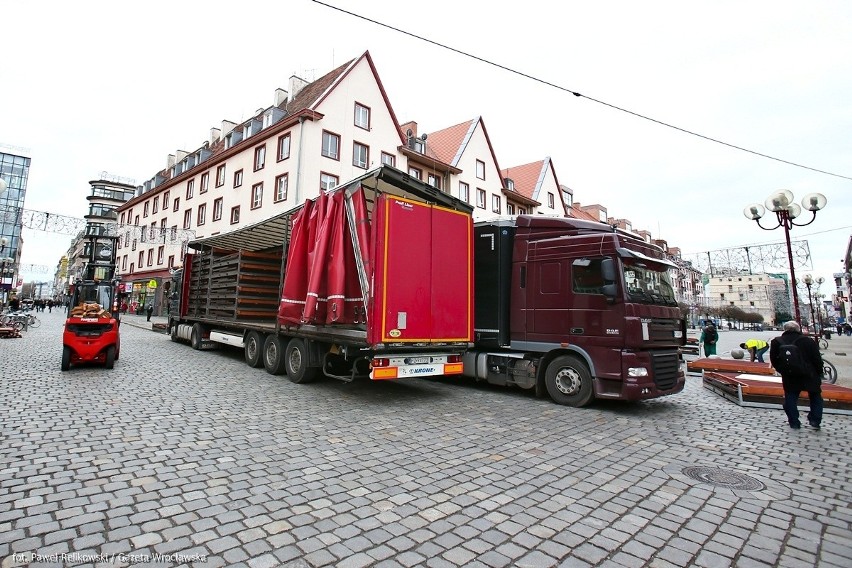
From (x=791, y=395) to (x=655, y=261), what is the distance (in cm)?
281

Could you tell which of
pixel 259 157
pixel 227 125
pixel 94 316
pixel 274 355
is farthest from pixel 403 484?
pixel 227 125

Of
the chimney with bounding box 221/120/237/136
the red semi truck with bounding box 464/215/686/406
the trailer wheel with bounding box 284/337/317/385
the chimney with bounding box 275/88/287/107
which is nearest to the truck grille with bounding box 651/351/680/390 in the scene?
the red semi truck with bounding box 464/215/686/406

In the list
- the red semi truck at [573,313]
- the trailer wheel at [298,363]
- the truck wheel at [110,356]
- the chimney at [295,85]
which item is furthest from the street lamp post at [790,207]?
the chimney at [295,85]

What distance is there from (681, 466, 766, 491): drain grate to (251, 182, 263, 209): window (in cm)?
2838

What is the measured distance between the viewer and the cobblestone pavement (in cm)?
287

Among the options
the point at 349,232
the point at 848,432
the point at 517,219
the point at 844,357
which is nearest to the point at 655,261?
the point at 517,219

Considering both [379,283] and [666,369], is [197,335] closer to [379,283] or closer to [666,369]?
[379,283]

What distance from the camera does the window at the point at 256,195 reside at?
28.6 m

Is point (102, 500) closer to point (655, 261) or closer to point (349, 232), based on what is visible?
point (349, 232)

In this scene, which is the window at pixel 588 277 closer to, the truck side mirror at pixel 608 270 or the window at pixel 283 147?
the truck side mirror at pixel 608 270

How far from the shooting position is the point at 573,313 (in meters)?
7.79

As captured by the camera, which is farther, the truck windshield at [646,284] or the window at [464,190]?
the window at [464,190]

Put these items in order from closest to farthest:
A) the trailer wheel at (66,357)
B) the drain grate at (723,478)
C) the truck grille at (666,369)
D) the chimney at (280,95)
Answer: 1. the drain grate at (723,478)
2. the truck grille at (666,369)
3. the trailer wheel at (66,357)
4. the chimney at (280,95)

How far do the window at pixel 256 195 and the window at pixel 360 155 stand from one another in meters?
6.47
